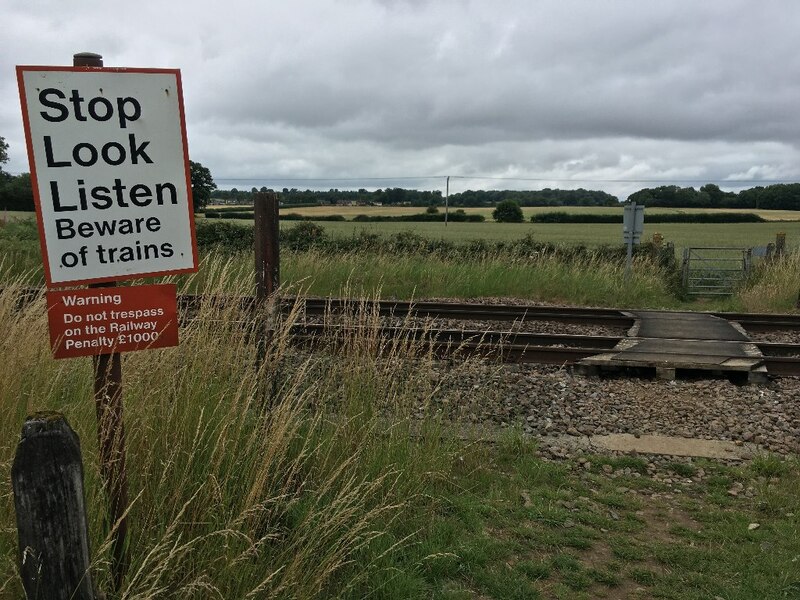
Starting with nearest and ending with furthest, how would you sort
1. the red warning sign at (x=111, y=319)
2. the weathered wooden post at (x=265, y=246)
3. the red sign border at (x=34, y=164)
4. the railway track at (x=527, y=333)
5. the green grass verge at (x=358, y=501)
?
1. the red sign border at (x=34, y=164)
2. the red warning sign at (x=111, y=319)
3. the green grass verge at (x=358, y=501)
4. the weathered wooden post at (x=265, y=246)
5. the railway track at (x=527, y=333)

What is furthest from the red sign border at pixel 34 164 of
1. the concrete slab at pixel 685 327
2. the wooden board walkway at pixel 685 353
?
the concrete slab at pixel 685 327

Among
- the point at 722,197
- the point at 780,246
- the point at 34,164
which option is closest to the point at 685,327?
the point at 780,246

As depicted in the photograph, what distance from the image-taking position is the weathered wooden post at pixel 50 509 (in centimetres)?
176

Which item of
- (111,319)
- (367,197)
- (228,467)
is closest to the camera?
(111,319)

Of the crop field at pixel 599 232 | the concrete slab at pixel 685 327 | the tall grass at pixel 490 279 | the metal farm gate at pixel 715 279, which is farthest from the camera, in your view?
the crop field at pixel 599 232

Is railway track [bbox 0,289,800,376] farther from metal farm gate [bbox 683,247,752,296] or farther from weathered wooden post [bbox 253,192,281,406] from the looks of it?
metal farm gate [bbox 683,247,752,296]

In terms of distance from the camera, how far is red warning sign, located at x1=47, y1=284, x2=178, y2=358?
2.49 metres

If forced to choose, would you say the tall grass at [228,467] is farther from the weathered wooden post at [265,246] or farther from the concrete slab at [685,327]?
the concrete slab at [685,327]

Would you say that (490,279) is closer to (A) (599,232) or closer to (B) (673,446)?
(B) (673,446)

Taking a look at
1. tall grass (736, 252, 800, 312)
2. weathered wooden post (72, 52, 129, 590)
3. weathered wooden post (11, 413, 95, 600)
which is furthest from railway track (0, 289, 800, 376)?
weathered wooden post (11, 413, 95, 600)

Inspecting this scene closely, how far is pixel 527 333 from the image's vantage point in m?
8.75

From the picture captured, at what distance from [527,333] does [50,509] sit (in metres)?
7.50

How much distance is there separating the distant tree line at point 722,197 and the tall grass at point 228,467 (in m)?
59.5

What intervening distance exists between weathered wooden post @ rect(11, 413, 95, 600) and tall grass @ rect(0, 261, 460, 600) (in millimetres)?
290
